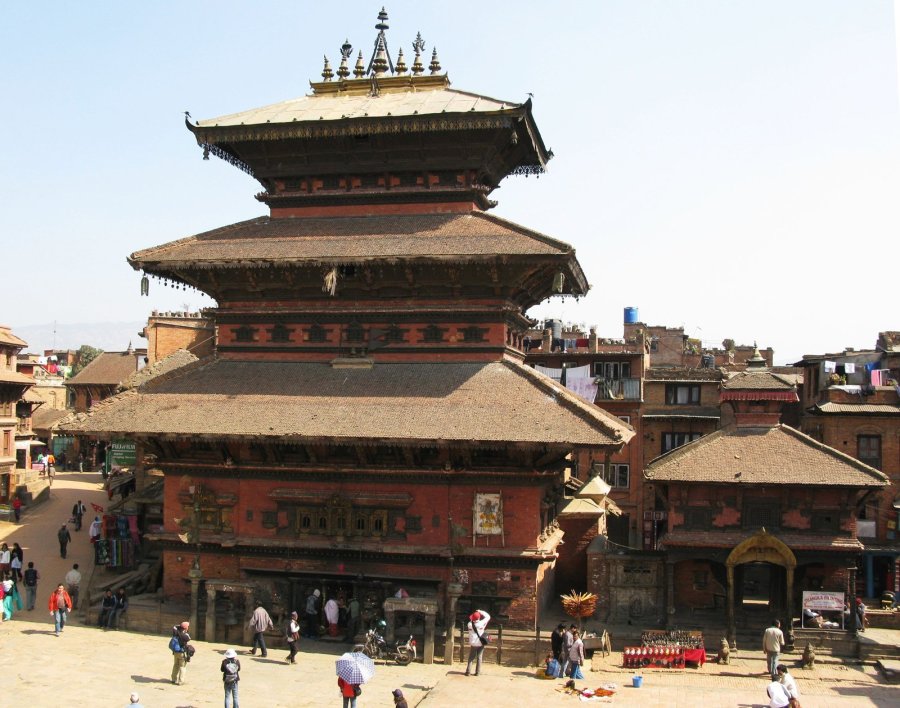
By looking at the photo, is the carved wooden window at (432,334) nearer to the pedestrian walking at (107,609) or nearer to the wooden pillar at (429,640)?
the wooden pillar at (429,640)

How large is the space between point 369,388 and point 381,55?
41.5ft

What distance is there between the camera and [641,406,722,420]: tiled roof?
48.1m

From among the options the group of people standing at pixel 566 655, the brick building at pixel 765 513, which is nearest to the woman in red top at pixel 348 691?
the group of people standing at pixel 566 655

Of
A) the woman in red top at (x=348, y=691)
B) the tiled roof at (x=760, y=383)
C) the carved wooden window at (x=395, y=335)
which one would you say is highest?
the carved wooden window at (x=395, y=335)

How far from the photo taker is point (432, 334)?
82.0 feet

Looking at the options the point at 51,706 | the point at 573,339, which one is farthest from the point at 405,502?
the point at 573,339

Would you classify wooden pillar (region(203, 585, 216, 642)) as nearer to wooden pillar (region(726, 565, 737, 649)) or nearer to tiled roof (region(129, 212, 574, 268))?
tiled roof (region(129, 212, 574, 268))

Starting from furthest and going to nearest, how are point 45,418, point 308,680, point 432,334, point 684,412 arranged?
point 45,418 → point 684,412 → point 432,334 → point 308,680

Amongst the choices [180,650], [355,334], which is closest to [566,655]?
[180,650]

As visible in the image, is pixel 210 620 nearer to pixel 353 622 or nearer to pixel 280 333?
pixel 353 622

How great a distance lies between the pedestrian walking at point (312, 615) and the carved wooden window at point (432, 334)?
23.4 ft

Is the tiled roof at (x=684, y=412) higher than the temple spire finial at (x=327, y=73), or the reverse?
the temple spire finial at (x=327, y=73)

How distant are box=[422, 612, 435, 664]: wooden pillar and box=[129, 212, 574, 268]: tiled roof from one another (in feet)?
28.7

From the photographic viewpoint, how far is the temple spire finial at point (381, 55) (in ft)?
100
